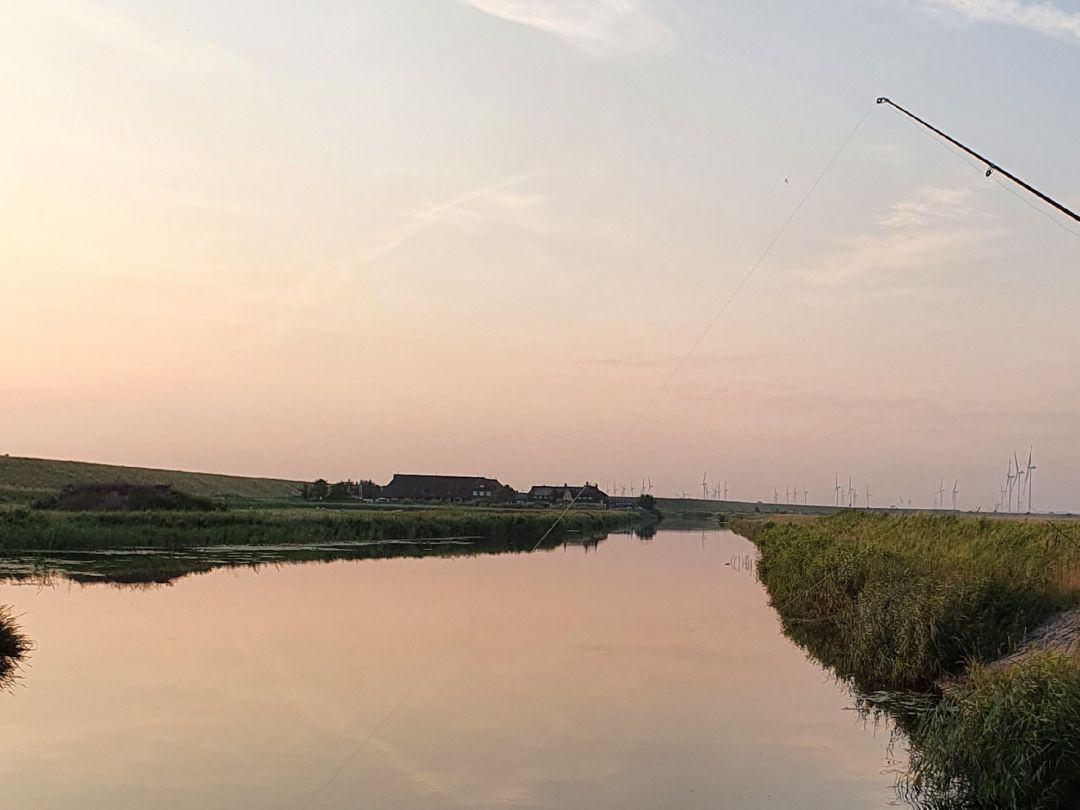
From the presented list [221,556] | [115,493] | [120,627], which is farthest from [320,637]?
[115,493]

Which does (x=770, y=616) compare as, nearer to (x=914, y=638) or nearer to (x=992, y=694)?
(x=914, y=638)

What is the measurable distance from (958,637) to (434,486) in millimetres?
106408

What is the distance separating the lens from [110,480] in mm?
93688

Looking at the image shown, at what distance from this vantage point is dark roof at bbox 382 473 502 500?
387ft

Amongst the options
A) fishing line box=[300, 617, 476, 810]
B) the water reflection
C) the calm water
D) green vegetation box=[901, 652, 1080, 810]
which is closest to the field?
the water reflection

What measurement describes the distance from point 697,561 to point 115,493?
26715mm

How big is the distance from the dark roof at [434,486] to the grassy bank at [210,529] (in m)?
52.7

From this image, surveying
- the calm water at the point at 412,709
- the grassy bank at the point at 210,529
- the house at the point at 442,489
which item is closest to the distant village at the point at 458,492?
the house at the point at 442,489

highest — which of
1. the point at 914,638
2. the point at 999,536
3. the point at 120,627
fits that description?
the point at 999,536

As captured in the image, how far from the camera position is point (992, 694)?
32.5ft

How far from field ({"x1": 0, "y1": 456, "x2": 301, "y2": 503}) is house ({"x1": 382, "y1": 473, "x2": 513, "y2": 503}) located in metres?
11.5

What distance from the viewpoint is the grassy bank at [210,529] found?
37.2 metres

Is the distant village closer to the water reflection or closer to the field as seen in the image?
the field

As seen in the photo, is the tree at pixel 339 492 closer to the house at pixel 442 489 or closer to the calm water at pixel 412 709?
the house at pixel 442 489
